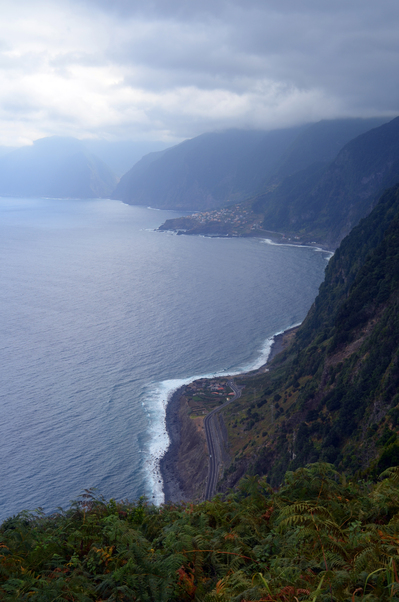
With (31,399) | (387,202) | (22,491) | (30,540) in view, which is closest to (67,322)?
(31,399)

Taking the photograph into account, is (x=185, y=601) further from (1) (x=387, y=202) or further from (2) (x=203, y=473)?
(1) (x=387, y=202)

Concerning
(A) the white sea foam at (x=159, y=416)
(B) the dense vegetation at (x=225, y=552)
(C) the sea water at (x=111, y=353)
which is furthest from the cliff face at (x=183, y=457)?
(B) the dense vegetation at (x=225, y=552)

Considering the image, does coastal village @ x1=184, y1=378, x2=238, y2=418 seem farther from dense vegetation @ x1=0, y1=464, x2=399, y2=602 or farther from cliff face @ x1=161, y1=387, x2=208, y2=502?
dense vegetation @ x1=0, y1=464, x2=399, y2=602

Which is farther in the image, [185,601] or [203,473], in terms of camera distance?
[203,473]

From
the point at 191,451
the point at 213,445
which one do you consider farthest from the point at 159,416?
the point at 213,445

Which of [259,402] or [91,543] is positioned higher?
[91,543]

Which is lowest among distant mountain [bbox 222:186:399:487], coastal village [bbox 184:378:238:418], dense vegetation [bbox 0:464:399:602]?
coastal village [bbox 184:378:238:418]

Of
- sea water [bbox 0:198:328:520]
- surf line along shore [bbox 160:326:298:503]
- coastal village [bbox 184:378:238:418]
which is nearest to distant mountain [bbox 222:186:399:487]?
surf line along shore [bbox 160:326:298:503]
